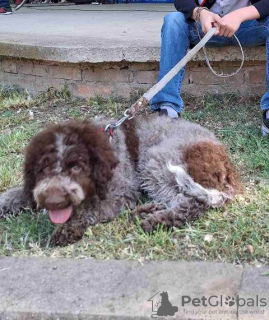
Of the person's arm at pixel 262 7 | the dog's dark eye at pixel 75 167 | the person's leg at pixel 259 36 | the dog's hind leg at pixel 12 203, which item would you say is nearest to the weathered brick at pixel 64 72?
the person's leg at pixel 259 36

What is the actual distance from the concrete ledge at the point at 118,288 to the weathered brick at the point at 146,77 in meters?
2.92

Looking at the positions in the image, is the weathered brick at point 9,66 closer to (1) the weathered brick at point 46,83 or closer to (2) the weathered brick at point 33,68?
(2) the weathered brick at point 33,68

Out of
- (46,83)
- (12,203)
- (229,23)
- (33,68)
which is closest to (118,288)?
(12,203)

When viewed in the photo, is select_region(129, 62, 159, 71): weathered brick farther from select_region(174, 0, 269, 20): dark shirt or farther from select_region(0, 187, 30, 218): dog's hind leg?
select_region(0, 187, 30, 218): dog's hind leg

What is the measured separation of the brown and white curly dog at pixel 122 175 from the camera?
302 centimetres

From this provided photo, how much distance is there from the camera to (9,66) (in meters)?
6.18

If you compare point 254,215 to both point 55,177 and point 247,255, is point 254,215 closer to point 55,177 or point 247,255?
point 247,255

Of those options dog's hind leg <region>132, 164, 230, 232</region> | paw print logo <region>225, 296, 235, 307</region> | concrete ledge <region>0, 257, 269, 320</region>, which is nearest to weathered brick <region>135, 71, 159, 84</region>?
dog's hind leg <region>132, 164, 230, 232</region>

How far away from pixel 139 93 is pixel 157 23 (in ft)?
7.60

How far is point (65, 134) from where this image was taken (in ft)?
10.2

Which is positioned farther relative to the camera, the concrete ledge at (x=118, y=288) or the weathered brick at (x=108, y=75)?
the weathered brick at (x=108, y=75)

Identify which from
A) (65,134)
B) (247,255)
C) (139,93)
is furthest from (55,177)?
(139,93)

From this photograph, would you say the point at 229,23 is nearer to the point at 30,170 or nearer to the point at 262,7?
the point at 262,7

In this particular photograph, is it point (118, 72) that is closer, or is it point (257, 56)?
point (257, 56)
